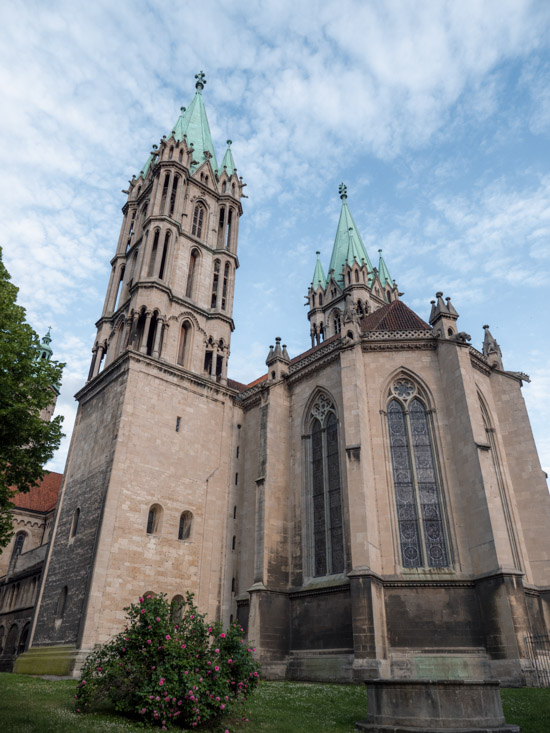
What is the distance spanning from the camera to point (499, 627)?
16641mm

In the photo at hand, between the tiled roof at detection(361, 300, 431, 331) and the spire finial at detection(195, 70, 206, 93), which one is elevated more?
the spire finial at detection(195, 70, 206, 93)

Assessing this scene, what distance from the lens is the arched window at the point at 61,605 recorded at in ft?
72.2

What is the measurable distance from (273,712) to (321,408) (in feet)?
48.0

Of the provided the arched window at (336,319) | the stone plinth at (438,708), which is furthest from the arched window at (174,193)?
the stone plinth at (438,708)

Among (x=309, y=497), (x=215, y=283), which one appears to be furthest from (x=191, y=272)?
(x=309, y=497)

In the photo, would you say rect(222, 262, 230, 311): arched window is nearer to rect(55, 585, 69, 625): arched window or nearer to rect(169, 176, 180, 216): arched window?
rect(169, 176, 180, 216): arched window

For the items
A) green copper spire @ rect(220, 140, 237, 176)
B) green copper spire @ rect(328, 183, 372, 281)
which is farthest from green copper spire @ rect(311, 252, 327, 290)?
green copper spire @ rect(220, 140, 237, 176)

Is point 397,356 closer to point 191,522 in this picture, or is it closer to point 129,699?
point 191,522

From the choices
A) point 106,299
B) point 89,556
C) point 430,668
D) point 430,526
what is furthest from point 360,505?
point 106,299

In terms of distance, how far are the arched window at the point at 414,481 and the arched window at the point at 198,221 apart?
17152 mm

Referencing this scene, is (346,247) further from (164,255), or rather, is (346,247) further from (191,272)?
(164,255)

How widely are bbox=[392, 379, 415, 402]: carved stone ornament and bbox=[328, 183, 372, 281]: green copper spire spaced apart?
1024 inches

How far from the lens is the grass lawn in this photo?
8906 mm

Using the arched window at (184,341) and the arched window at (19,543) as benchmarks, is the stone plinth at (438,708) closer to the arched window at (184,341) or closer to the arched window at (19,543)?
the arched window at (184,341)
